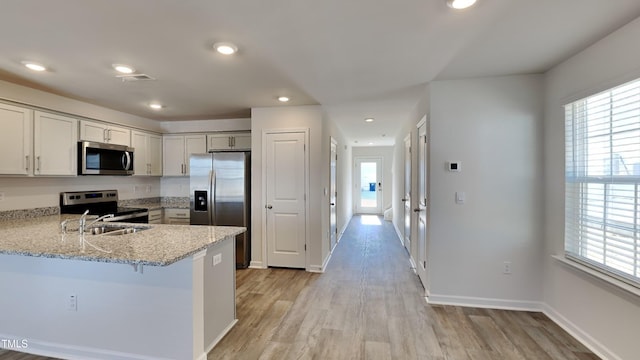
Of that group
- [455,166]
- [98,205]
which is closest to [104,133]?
[98,205]

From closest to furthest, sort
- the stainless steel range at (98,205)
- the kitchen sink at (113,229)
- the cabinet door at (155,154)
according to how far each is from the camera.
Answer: the kitchen sink at (113,229)
the stainless steel range at (98,205)
the cabinet door at (155,154)

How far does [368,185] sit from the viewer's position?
9852 mm

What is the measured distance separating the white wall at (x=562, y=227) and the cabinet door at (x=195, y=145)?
4.80 metres

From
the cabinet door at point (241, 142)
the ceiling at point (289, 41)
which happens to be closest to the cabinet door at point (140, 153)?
the ceiling at point (289, 41)

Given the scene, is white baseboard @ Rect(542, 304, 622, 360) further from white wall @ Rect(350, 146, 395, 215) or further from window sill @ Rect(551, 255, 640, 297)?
white wall @ Rect(350, 146, 395, 215)

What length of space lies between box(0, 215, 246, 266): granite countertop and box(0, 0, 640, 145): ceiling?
1.48m

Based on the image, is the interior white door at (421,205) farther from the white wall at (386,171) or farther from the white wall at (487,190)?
the white wall at (386,171)

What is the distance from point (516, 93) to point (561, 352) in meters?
2.33

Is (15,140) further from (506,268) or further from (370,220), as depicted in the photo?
(370,220)

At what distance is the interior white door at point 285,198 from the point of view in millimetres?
4066

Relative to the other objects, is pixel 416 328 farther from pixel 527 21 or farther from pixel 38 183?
pixel 38 183

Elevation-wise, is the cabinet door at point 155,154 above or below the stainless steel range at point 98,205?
above

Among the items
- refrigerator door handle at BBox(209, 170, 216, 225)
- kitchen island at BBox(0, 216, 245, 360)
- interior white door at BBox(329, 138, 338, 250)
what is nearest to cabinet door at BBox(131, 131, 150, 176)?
refrigerator door handle at BBox(209, 170, 216, 225)

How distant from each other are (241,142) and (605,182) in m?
4.49
